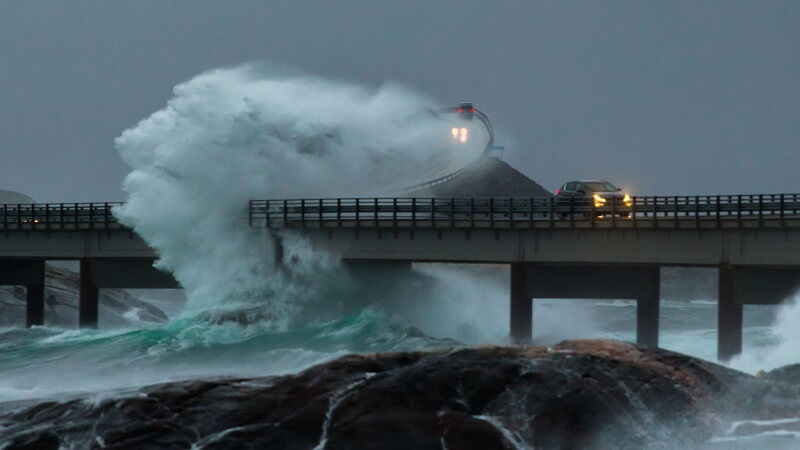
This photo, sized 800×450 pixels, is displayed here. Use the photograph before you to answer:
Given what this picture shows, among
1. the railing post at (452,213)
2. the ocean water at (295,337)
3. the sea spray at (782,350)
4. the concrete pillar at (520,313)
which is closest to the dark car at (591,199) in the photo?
the concrete pillar at (520,313)

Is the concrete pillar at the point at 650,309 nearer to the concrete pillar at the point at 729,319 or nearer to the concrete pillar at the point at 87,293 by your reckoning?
the concrete pillar at the point at 729,319

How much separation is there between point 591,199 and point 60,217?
28039 mm

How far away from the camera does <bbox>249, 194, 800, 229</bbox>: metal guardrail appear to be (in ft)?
131

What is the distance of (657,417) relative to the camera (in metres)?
18.6

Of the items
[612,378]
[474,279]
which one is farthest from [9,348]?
[612,378]

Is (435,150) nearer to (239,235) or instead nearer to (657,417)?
(239,235)

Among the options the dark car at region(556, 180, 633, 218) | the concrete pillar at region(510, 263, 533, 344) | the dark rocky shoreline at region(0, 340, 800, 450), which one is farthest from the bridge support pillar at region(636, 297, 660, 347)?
the dark rocky shoreline at region(0, 340, 800, 450)

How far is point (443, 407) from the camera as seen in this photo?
731 inches

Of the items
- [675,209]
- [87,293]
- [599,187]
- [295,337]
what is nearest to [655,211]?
[675,209]

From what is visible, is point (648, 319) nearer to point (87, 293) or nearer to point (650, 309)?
point (650, 309)

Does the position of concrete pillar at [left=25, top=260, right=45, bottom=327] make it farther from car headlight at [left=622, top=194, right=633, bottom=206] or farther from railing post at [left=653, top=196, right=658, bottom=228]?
railing post at [left=653, top=196, right=658, bottom=228]

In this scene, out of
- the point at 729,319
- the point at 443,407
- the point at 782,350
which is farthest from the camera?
the point at 729,319

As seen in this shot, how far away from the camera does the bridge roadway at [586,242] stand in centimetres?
3931

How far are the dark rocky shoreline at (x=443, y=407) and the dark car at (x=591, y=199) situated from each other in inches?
845
